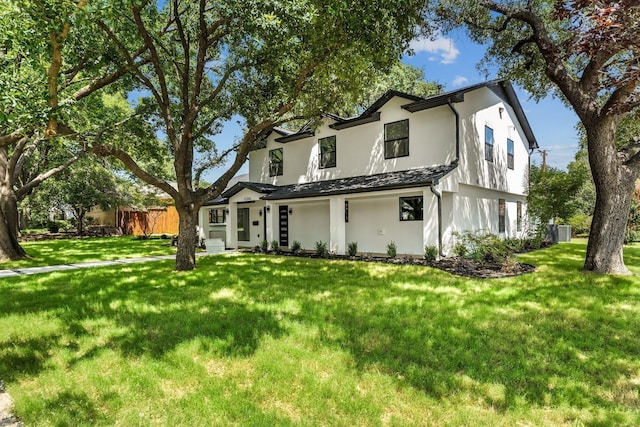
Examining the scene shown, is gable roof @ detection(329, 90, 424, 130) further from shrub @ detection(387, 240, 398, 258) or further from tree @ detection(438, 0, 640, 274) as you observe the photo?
shrub @ detection(387, 240, 398, 258)

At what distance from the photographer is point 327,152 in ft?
54.0

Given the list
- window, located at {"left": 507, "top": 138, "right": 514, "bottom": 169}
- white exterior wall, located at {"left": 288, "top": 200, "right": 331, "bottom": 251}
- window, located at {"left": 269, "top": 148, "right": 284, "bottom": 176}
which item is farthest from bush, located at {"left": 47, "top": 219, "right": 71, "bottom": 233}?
window, located at {"left": 507, "top": 138, "right": 514, "bottom": 169}

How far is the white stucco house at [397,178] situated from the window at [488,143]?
0.04 m

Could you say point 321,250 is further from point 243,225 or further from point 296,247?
point 243,225

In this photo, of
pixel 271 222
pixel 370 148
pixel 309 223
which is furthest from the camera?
pixel 309 223

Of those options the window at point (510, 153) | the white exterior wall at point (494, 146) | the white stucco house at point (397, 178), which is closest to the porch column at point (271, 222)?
the white stucco house at point (397, 178)

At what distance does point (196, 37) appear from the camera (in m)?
11.2

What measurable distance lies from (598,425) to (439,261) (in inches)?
346


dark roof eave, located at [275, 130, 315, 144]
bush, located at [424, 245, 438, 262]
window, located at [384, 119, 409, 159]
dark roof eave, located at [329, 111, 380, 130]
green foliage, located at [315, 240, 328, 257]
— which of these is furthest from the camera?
dark roof eave, located at [275, 130, 315, 144]

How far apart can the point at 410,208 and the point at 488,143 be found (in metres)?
4.90

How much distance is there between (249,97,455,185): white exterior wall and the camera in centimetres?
1313

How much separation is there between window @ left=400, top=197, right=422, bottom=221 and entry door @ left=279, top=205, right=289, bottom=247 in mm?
5986

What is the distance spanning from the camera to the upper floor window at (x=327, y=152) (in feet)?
53.2

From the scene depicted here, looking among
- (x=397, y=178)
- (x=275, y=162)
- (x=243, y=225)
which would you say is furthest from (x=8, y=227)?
(x=397, y=178)
